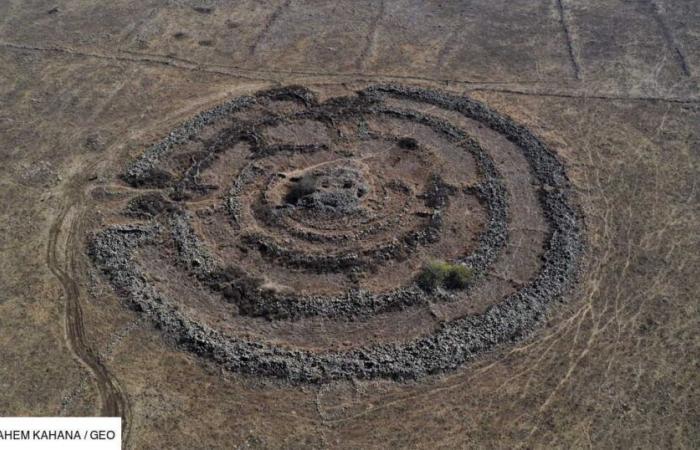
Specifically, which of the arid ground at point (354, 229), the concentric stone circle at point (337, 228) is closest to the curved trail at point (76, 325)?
the arid ground at point (354, 229)

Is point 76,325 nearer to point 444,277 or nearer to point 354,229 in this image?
point 354,229

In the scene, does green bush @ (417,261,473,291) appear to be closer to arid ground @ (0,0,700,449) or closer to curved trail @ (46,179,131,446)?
arid ground @ (0,0,700,449)

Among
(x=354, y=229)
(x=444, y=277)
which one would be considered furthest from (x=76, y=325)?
(x=444, y=277)

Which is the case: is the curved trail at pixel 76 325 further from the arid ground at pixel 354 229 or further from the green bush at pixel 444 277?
the green bush at pixel 444 277

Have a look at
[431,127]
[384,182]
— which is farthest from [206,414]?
[431,127]

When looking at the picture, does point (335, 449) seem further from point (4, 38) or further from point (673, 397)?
point (4, 38)

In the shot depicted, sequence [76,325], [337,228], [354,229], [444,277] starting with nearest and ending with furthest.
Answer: [76,325]
[444,277]
[354,229]
[337,228]
